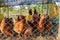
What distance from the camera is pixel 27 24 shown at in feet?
4.35

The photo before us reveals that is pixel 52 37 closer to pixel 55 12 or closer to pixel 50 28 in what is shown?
pixel 50 28

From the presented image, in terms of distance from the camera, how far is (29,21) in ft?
4.35

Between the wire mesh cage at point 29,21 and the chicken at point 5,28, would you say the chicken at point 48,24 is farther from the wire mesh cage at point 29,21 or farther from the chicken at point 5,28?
the chicken at point 5,28

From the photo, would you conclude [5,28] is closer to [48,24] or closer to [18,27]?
[18,27]

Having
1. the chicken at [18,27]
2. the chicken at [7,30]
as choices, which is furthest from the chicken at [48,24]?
the chicken at [7,30]

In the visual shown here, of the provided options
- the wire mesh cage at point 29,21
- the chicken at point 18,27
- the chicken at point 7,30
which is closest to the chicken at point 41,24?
the wire mesh cage at point 29,21

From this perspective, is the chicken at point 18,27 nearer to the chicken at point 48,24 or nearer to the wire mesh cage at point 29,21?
the wire mesh cage at point 29,21

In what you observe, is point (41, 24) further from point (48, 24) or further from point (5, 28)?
point (5, 28)

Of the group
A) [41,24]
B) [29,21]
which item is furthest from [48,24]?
[29,21]

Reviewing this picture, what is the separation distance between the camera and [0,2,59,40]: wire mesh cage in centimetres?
131

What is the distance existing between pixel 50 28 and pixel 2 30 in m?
0.41

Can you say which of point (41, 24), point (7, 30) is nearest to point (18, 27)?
point (7, 30)

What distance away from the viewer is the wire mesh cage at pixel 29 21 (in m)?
1.31

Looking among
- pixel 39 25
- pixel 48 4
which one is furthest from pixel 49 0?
pixel 39 25
